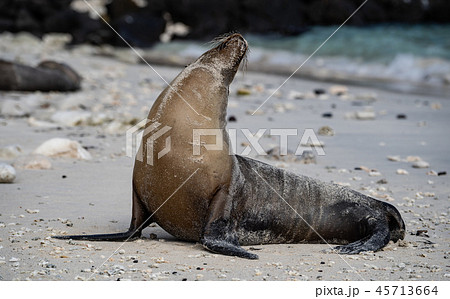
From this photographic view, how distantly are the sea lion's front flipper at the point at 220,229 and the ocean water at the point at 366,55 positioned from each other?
928 centimetres

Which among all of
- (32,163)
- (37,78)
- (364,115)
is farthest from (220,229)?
(37,78)

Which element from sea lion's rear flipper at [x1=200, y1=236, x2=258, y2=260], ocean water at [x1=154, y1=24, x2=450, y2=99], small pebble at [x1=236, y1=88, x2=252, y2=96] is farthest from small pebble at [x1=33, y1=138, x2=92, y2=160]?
ocean water at [x1=154, y1=24, x2=450, y2=99]

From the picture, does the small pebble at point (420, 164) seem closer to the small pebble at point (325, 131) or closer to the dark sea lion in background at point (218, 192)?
the small pebble at point (325, 131)

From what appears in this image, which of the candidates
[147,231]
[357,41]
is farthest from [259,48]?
[147,231]

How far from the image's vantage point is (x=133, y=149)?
7.53 metres

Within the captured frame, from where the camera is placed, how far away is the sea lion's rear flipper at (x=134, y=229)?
456 cm

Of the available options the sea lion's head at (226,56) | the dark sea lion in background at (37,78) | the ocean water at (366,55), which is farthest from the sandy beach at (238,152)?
the ocean water at (366,55)

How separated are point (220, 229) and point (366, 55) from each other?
15.8 metres

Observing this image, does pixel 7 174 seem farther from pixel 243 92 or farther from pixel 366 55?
pixel 366 55

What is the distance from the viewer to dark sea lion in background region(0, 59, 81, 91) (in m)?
11.4

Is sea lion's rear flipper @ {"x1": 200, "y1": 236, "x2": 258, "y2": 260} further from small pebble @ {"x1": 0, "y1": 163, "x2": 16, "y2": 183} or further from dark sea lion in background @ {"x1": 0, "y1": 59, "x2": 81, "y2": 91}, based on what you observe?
dark sea lion in background @ {"x1": 0, "y1": 59, "x2": 81, "y2": 91}

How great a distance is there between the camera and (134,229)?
15.4ft
